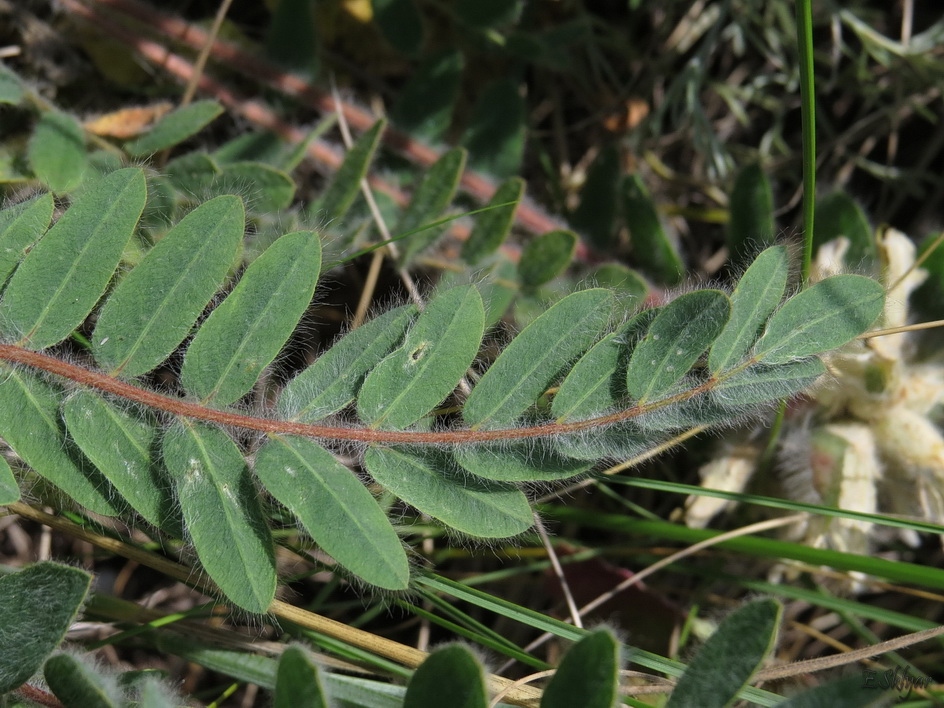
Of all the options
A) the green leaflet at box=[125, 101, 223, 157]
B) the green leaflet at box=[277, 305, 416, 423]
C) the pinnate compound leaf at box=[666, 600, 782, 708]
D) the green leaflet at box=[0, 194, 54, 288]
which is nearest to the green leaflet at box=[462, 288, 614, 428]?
the green leaflet at box=[277, 305, 416, 423]

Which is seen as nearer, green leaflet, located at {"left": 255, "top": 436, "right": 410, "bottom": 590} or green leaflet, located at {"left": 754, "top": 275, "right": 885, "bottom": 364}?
green leaflet, located at {"left": 255, "top": 436, "right": 410, "bottom": 590}

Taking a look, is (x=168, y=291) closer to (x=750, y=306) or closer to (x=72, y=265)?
(x=72, y=265)

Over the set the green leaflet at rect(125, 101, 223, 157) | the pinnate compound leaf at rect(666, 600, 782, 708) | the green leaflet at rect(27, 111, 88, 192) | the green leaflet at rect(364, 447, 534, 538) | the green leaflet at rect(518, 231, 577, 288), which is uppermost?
the green leaflet at rect(125, 101, 223, 157)

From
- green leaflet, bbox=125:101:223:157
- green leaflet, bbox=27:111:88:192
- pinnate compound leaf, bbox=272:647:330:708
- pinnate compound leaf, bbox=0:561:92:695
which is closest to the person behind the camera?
pinnate compound leaf, bbox=272:647:330:708

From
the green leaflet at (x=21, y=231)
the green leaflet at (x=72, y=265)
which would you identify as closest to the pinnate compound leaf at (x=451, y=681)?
the green leaflet at (x=72, y=265)

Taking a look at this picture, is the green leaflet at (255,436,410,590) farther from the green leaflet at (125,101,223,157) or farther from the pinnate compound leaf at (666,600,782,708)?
the green leaflet at (125,101,223,157)

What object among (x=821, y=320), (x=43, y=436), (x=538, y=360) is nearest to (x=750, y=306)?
(x=821, y=320)
